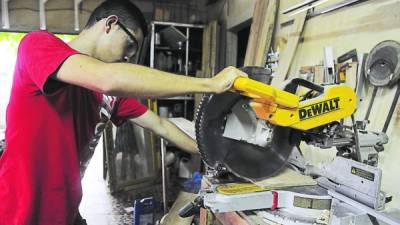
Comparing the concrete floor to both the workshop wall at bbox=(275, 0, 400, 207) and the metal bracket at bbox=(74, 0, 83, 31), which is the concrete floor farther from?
the metal bracket at bbox=(74, 0, 83, 31)

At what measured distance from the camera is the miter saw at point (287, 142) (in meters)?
0.94

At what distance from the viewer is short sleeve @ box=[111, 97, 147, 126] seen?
4.99ft

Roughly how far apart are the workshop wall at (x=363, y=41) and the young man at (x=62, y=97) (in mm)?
981

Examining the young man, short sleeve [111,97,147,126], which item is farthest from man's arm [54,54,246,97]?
short sleeve [111,97,147,126]

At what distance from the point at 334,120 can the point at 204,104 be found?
0.40m

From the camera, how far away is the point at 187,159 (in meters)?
4.38

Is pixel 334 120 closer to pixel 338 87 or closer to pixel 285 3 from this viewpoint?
pixel 338 87

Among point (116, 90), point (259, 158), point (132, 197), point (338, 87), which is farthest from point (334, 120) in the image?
point (132, 197)

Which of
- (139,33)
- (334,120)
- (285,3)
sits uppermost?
(285,3)

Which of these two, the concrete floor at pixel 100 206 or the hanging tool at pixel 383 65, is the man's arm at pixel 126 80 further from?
the concrete floor at pixel 100 206

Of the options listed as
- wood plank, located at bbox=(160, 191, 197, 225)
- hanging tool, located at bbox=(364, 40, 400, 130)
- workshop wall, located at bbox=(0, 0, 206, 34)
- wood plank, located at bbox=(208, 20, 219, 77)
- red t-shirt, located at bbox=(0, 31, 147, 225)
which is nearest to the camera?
red t-shirt, located at bbox=(0, 31, 147, 225)

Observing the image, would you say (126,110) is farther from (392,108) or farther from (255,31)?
(255,31)

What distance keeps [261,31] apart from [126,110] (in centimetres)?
144

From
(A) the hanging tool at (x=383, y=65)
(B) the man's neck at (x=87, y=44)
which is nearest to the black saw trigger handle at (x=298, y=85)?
(A) the hanging tool at (x=383, y=65)
